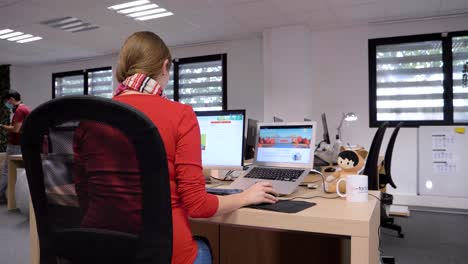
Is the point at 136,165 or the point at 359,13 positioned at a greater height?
the point at 359,13

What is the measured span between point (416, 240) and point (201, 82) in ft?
13.8

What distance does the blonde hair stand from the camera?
43.3 inches

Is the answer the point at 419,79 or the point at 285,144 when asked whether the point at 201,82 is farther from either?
the point at 285,144

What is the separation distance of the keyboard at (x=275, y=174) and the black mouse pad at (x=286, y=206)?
0.91 ft

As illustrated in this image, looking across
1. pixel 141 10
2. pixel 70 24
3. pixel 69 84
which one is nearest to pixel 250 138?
pixel 141 10

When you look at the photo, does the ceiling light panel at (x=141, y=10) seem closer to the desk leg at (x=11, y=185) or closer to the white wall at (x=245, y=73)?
the white wall at (x=245, y=73)

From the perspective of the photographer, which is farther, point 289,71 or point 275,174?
point 289,71

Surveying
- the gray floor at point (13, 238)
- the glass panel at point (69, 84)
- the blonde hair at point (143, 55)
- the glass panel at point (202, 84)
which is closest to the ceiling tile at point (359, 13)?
the glass panel at point (202, 84)

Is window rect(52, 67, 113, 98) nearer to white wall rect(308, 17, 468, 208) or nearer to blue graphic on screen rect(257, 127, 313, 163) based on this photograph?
white wall rect(308, 17, 468, 208)

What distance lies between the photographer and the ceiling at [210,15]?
4.23 meters

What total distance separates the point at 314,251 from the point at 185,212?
1.14 meters

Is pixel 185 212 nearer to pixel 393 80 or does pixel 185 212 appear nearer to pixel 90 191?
pixel 90 191

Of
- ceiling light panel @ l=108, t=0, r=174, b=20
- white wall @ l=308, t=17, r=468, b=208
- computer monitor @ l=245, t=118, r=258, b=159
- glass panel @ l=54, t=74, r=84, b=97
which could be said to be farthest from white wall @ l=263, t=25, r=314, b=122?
glass panel @ l=54, t=74, r=84, b=97

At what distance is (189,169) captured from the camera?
3.23ft
